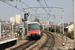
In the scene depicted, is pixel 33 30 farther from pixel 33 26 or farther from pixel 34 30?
pixel 33 26

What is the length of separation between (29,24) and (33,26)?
2.61 ft

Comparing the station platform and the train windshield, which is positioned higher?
the train windshield

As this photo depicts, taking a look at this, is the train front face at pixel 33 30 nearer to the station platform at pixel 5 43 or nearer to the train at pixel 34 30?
the train at pixel 34 30

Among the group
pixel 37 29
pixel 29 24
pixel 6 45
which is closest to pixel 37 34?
pixel 37 29

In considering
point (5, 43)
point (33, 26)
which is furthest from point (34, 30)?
point (5, 43)

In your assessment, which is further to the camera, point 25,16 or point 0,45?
point 25,16

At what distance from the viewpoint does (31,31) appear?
20.6m

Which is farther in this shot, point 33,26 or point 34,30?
point 33,26

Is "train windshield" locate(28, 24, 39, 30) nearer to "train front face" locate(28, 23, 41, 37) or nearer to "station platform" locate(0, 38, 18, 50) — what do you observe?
"train front face" locate(28, 23, 41, 37)

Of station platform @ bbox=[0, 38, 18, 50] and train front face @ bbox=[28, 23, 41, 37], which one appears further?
train front face @ bbox=[28, 23, 41, 37]

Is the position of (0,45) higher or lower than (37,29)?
lower

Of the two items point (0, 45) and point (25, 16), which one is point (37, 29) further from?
point (0, 45)

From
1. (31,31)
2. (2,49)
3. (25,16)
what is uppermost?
(25,16)

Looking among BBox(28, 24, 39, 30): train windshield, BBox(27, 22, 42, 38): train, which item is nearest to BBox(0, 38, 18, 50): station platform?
BBox(27, 22, 42, 38): train
